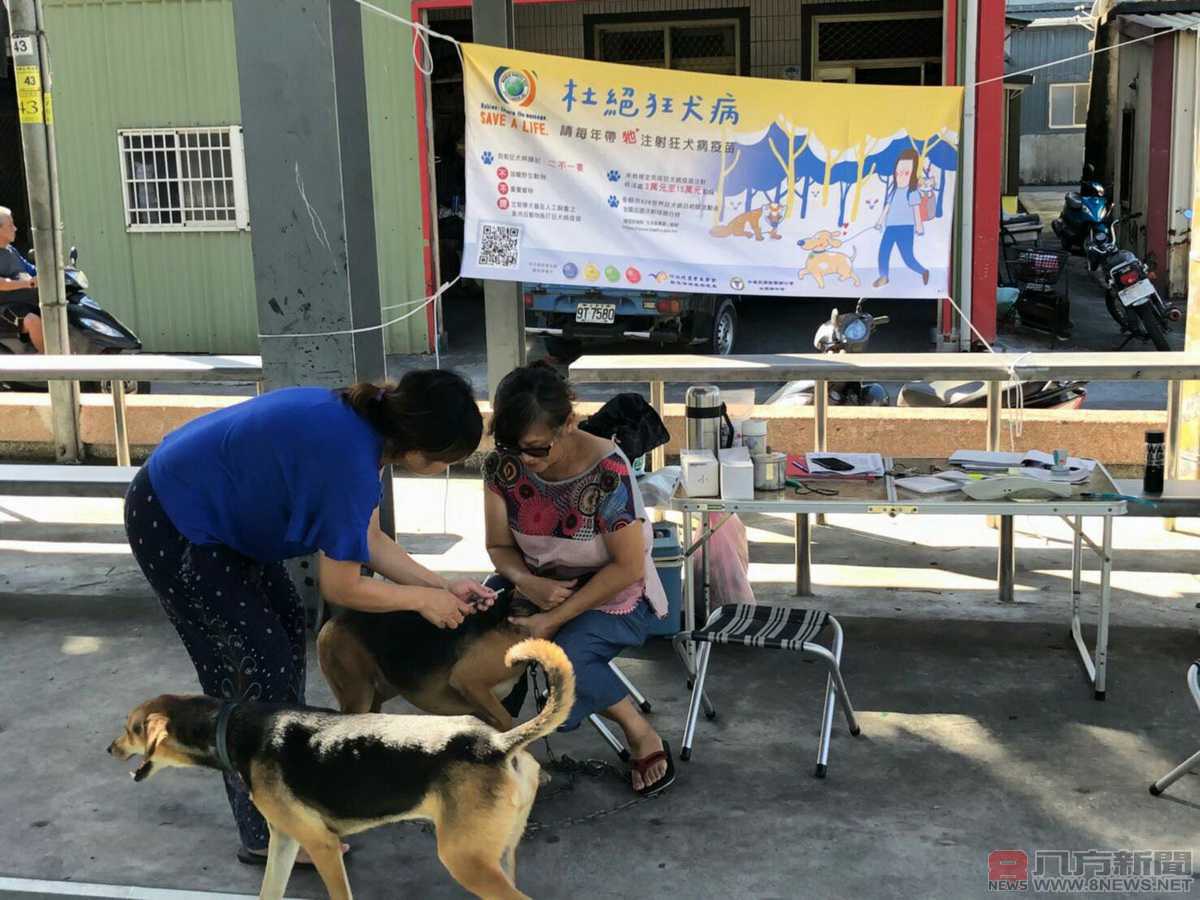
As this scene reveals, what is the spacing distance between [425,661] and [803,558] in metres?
2.32

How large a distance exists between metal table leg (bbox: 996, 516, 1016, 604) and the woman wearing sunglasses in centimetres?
204

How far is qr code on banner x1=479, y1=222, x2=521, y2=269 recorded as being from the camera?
234 inches

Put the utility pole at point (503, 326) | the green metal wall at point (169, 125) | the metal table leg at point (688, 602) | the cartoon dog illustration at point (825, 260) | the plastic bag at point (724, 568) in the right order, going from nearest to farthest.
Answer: the metal table leg at point (688, 602) < the plastic bag at point (724, 568) < the cartoon dog illustration at point (825, 260) < the utility pole at point (503, 326) < the green metal wall at point (169, 125)

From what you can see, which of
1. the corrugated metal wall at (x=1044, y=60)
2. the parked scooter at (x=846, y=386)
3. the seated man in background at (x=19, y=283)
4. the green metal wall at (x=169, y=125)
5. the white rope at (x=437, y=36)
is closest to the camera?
the white rope at (x=437, y=36)

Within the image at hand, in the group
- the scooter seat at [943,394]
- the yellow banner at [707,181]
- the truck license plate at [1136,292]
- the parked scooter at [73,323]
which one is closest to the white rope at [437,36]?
the yellow banner at [707,181]

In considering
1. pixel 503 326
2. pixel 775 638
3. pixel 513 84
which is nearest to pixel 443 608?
pixel 775 638

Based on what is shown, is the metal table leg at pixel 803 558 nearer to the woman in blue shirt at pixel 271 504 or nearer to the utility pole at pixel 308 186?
the utility pole at pixel 308 186

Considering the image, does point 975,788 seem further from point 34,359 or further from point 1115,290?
point 1115,290

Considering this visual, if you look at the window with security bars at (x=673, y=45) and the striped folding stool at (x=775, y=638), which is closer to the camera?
the striped folding stool at (x=775, y=638)

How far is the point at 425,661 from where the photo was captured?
3.76 meters

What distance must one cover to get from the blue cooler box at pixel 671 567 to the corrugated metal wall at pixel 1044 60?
75.2ft

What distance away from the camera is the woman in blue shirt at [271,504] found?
3141mm

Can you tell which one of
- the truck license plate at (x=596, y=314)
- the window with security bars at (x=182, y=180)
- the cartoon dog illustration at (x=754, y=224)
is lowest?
the truck license plate at (x=596, y=314)

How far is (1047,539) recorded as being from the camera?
6.48m
